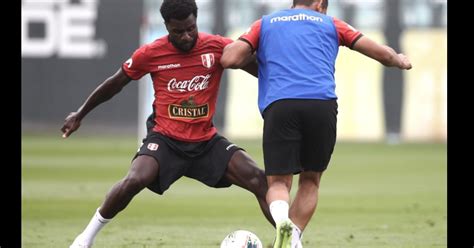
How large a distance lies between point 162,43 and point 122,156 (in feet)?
53.5

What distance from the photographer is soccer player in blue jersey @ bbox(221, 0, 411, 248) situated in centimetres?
872

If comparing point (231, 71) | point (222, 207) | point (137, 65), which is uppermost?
point (137, 65)

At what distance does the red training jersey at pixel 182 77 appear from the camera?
9.51 m

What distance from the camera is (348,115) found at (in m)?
32.0

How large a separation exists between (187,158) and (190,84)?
66 cm

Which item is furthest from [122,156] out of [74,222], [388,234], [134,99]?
[388,234]

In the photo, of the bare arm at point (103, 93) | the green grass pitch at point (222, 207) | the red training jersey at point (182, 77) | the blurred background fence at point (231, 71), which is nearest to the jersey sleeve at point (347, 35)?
the red training jersey at point (182, 77)

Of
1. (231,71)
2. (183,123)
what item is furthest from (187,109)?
(231,71)

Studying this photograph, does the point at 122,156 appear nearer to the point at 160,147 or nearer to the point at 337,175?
the point at 337,175

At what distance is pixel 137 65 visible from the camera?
31.2 feet

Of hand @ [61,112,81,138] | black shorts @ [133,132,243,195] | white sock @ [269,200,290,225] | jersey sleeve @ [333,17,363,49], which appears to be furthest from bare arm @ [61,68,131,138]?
jersey sleeve @ [333,17,363,49]

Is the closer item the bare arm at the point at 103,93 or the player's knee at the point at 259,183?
the player's knee at the point at 259,183

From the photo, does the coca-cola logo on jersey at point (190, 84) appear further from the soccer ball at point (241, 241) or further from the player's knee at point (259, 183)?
the soccer ball at point (241, 241)

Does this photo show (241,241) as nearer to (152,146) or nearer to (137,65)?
(152,146)
